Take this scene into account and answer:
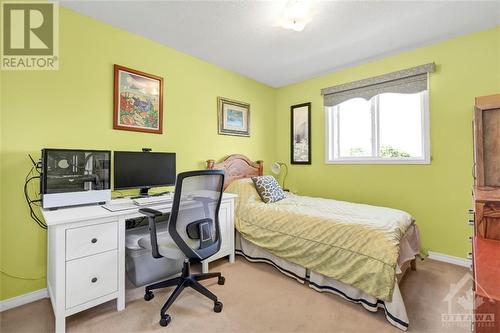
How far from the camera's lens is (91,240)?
1626 millimetres

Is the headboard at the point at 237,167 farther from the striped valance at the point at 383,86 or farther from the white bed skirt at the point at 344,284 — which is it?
the striped valance at the point at 383,86

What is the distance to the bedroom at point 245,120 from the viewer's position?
1.78 m

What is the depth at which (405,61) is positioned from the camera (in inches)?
111

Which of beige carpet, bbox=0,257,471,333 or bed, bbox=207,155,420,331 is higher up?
bed, bbox=207,155,420,331

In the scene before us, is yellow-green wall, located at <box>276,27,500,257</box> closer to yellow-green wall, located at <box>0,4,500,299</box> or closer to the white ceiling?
yellow-green wall, located at <box>0,4,500,299</box>

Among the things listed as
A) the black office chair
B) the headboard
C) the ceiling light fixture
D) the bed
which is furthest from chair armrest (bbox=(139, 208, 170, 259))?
the ceiling light fixture

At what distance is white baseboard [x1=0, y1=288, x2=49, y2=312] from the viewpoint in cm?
179

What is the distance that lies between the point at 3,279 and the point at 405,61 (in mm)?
4471

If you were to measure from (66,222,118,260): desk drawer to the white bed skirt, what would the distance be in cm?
141

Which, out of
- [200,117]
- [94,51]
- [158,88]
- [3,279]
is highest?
[94,51]

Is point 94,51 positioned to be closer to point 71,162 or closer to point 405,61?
point 71,162

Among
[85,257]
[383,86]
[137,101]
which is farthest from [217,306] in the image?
[383,86]

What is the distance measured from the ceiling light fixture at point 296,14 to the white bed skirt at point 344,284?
2.09 m

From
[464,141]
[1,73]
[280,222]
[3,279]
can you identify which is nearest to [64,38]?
[1,73]
